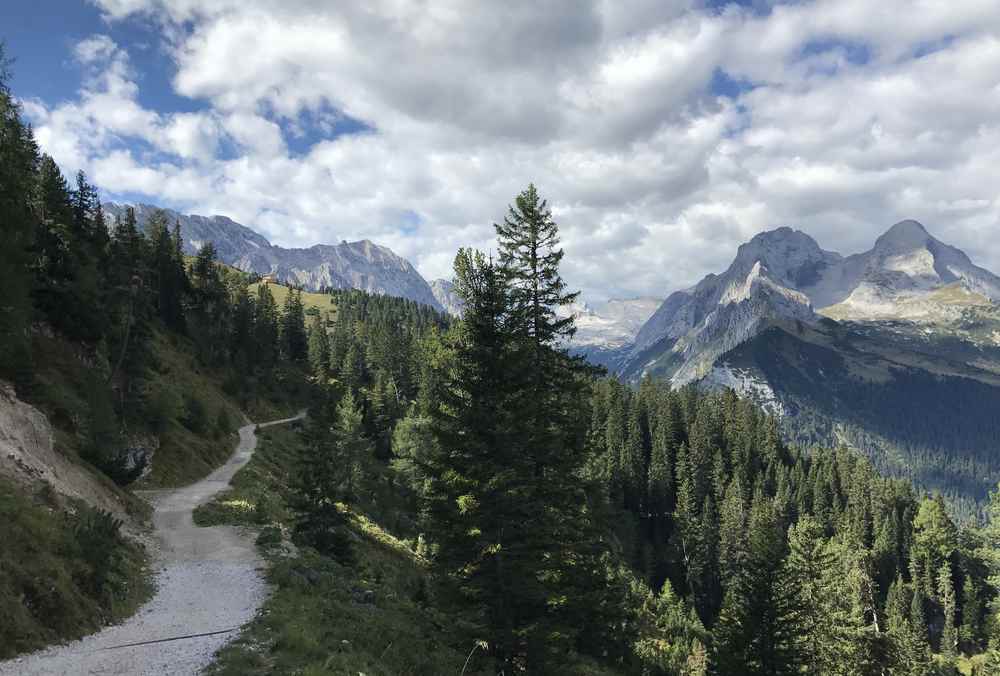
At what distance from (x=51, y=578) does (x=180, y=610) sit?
4.15m

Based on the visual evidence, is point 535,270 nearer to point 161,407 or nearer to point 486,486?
point 486,486

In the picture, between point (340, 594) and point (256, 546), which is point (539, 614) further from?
point (256, 546)

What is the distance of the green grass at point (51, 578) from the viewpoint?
1129cm

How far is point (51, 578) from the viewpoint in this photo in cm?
1273

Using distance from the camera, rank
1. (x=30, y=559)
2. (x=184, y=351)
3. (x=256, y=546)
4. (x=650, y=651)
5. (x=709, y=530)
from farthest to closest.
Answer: (x=709, y=530) < (x=184, y=351) < (x=650, y=651) < (x=256, y=546) < (x=30, y=559)

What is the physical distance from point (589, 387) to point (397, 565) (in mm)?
24188

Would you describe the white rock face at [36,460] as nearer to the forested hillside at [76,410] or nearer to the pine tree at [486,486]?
the forested hillside at [76,410]

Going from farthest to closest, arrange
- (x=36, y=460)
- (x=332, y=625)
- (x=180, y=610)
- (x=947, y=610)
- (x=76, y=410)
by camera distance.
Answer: (x=947, y=610), (x=76, y=410), (x=36, y=460), (x=180, y=610), (x=332, y=625)

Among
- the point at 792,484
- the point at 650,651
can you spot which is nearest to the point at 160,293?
the point at 650,651

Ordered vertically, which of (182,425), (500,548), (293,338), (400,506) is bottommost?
(400,506)

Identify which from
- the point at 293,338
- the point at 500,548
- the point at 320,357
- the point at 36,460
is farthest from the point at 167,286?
the point at 500,548

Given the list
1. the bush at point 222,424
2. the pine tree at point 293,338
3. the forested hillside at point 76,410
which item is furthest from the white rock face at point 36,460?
the pine tree at point 293,338

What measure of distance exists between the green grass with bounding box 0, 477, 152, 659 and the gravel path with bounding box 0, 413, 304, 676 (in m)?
0.46

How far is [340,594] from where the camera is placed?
19578 millimetres
